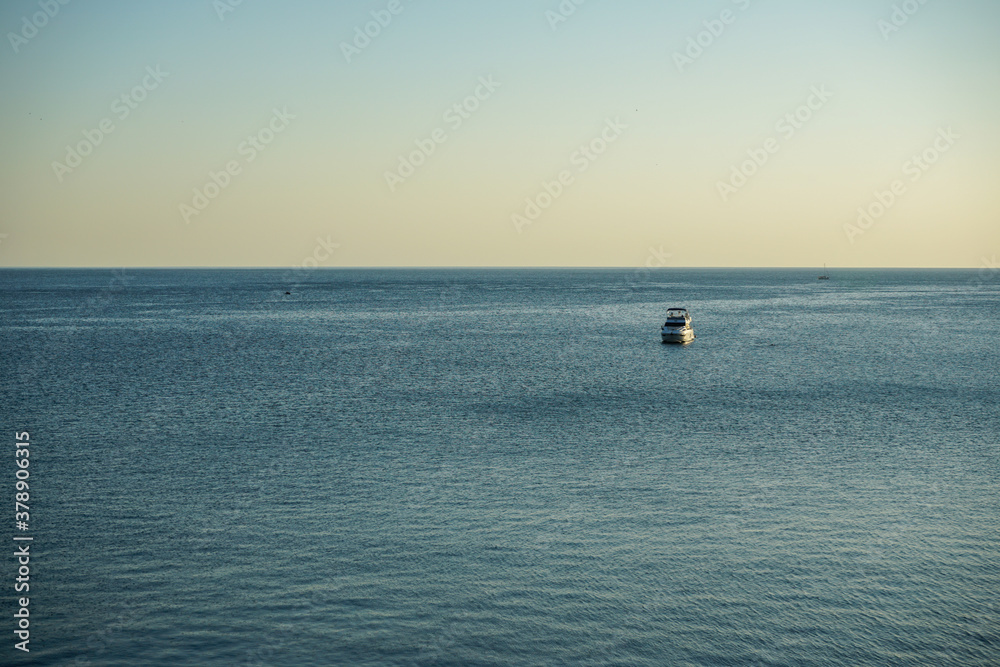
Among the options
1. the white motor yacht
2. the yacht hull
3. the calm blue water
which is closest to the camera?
the calm blue water

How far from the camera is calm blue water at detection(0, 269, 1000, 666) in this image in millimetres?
30188

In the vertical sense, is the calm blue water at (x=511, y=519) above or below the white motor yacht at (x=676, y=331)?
below

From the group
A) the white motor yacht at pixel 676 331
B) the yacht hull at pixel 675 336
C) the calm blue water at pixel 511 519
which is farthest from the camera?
the white motor yacht at pixel 676 331

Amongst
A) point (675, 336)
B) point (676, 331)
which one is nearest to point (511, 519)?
point (675, 336)

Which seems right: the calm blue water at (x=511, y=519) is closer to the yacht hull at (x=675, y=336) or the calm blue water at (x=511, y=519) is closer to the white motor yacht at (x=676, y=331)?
the yacht hull at (x=675, y=336)

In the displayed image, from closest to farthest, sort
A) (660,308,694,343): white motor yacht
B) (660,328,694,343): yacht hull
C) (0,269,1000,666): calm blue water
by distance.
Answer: (0,269,1000,666): calm blue water
(660,328,694,343): yacht hull
(660,308,694,343): white motor yacht

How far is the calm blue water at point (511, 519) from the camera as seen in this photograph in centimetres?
3019

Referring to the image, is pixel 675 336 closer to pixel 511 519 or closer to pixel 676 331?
pixel 676 331

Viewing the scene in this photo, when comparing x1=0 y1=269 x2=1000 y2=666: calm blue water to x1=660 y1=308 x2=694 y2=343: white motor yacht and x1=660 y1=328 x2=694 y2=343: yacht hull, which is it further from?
x1=660 y1=308 x2=694 y2=343: white motor yacht

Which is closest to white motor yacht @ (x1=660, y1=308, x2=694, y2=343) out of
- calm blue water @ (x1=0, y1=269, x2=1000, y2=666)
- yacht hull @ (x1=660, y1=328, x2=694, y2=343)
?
yacht hull @ (x1=660, y1=328, x2=694, y2=343)

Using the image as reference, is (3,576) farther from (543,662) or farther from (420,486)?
(543,662)

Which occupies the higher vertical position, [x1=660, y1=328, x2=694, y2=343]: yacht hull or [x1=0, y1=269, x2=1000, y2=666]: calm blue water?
[x1=660, y1=328, x2=694, y2=343]: yacht hull

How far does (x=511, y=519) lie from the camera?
41.5 metres

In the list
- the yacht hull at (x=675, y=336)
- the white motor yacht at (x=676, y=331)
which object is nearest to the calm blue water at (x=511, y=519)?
the yacht hull at (x=675, y=336)
